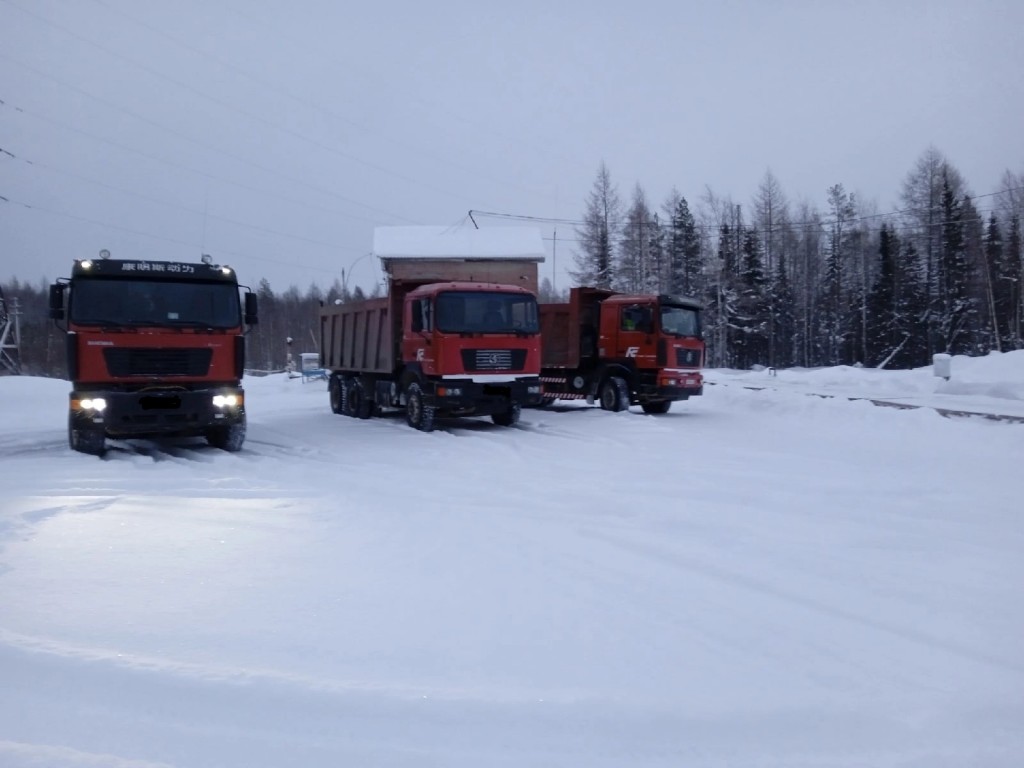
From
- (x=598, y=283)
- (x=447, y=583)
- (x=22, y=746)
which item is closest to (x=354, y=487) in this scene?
(x=447, y=583)

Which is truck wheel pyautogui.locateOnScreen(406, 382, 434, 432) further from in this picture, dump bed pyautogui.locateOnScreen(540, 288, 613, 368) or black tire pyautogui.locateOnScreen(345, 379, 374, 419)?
dump bed pyautogui.locateOnScreen(540, 288, 613, 368)

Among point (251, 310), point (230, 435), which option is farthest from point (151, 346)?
point (230, 435)

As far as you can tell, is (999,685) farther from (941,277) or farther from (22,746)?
(941,277)

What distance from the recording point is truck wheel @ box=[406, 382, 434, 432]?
1614 cm

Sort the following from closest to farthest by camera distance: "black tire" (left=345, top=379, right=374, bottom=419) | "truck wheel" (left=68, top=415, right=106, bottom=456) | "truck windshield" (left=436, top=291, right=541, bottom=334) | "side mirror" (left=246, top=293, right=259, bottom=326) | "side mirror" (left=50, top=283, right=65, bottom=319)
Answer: "side mirror" (left=50, top=283, right=65, bottom=319) < "truck wheel" (left=68, top=415, right=106, bottom=456) < "side mirror" (left=246, top=293, right=259, bottom=326) < "truck windshield" (left=436, top=291, right=541, bottom=334) < "black tire" (left=345, top=379, right=374, bottom=419)

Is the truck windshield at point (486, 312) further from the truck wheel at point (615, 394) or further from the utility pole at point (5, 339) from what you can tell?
the utility pole at point (5, 339)

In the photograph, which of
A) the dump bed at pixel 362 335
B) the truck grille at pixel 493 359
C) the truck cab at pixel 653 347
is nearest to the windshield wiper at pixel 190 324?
the truck grille at pixel 493 359

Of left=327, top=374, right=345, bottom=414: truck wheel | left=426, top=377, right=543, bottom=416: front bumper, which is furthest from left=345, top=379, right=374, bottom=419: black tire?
left=426, top=377, right=543, bottom=416: front bumper

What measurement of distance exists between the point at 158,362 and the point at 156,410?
2.38 feet

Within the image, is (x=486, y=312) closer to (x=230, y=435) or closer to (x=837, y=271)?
(x=230, y=435)

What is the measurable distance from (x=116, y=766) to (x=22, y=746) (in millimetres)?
492

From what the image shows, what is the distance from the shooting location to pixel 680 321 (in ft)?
63.8

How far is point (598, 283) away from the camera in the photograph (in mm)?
53562

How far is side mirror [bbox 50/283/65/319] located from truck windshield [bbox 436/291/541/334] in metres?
6.21
